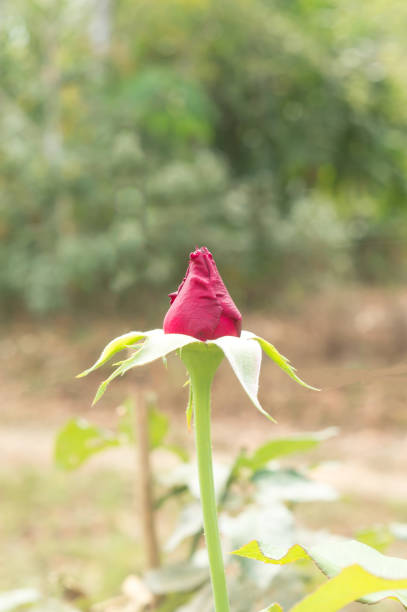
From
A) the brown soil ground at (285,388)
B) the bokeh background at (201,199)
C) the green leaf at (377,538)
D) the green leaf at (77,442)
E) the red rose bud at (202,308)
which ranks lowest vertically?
the green leaf at (377,538)

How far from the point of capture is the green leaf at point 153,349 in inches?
18.9

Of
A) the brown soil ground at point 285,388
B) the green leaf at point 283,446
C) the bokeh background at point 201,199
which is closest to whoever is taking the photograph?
the green leaf at point 283,446

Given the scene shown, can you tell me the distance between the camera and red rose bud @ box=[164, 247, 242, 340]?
→ 0.53m

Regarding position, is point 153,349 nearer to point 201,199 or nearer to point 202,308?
point 202,308

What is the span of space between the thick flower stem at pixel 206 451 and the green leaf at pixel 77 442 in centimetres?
76

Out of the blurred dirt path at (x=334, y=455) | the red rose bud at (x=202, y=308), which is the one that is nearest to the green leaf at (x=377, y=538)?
the red rose bud at (x=202, y=308)

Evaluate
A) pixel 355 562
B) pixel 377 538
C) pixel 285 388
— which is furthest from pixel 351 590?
pixel 285 388

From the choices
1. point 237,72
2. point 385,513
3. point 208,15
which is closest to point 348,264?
point 237,72

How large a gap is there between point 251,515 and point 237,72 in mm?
9060

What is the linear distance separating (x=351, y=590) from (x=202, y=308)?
0.88 feet

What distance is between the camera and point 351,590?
54cm

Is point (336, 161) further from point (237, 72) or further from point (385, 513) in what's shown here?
point (385, 513)

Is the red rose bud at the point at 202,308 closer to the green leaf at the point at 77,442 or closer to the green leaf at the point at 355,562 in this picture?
the green leaf at the point at 355,562

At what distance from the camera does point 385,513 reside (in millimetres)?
2857
